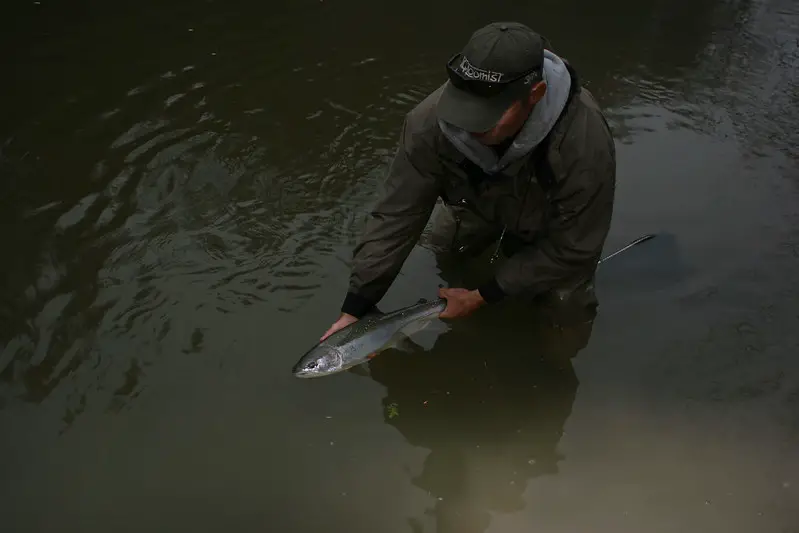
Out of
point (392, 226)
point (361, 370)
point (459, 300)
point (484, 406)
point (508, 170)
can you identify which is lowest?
point (484, 406)

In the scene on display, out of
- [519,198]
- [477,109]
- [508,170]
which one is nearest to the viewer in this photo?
[477,109]

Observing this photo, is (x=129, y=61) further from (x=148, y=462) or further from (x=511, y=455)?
(x=511, y=455)

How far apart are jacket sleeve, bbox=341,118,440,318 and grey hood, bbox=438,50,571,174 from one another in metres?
0.33

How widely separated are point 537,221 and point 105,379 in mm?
2740

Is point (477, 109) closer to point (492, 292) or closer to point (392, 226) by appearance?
point (392, 226)

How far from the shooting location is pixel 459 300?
3938 millimetres

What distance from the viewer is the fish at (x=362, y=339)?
11.3ft

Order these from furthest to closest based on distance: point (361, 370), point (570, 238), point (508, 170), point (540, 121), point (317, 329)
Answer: point (317, 329)
point (361, 370)
point (570, 238)
point (508, 170)
point (540, 121)

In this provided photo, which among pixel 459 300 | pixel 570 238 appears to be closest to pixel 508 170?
pixel 570 238

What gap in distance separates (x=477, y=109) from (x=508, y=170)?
54cm

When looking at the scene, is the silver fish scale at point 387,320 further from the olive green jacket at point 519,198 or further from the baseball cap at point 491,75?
the baseball cap at point 491,75

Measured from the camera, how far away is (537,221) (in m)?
3.80

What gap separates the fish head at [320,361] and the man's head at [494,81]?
1.31 metres

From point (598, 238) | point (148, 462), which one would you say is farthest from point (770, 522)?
point (148, 462)
